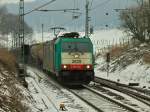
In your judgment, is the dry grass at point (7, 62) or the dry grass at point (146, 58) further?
the dry grass at point (146, 58)

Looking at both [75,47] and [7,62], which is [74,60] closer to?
[75,47]

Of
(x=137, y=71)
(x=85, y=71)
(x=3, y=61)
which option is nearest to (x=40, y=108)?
(x=85, y=71)

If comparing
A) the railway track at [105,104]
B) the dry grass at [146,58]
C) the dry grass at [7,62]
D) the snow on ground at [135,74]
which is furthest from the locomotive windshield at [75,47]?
the dry grass at [146,58]

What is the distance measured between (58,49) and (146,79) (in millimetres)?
6006

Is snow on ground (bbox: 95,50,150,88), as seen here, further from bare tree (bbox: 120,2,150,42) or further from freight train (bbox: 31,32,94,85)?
bare tree (bbox: 120,2,150,42)

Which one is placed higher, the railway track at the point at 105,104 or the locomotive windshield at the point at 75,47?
the locomotive windshield at the point at 75,47

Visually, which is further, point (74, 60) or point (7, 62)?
point (7, 62)

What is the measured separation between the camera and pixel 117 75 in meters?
38.2

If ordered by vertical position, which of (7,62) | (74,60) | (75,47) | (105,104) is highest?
(75,47)

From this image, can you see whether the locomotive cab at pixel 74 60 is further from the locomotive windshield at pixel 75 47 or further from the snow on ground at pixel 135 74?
the snow on ground at pixel 135 74

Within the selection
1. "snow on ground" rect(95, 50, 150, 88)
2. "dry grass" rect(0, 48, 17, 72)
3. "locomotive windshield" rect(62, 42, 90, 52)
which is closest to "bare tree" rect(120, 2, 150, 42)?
"snow on ground" rect(95, 50, 150, 88)

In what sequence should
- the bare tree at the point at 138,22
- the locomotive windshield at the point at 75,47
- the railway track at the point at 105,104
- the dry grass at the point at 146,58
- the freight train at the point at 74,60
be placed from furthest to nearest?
the bare tree at the point at 138,22 → the dry grass at the point at 146,58 → the locomotive windshield at the point at 75,47 → the freight train at the point at 74,60 → the railway track at the point at 105,104

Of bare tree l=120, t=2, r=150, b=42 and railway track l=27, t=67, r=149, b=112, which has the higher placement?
bare tree l=120, t=2, r=150, b=42

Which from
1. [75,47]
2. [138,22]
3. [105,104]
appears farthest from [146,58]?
[105,104]
